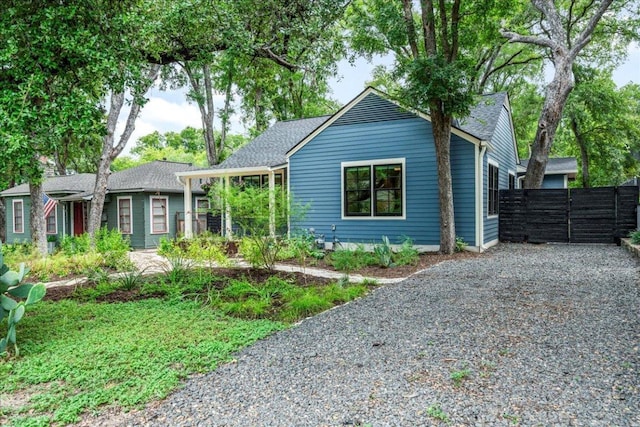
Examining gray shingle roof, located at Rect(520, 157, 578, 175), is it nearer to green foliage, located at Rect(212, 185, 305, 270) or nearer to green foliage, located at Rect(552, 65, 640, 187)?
green foliage, located at Rect(552, 65, 640, 187)

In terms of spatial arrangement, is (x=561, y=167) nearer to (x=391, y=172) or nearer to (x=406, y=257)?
(x=391, y=172)

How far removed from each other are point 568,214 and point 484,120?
356 cm

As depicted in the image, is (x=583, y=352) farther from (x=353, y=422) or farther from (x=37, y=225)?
(x=37, y=225)

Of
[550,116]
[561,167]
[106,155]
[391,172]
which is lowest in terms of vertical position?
[391,172]

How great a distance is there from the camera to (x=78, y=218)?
55.2 feet

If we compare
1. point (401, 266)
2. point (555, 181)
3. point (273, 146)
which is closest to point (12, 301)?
point (401, 266)

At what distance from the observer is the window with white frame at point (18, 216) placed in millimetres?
18594

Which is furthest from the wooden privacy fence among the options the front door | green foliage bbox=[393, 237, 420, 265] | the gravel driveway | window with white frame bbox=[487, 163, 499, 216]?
the front door

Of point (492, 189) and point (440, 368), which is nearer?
point (440, 368)

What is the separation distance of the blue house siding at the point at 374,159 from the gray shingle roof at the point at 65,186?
1022 centimetres

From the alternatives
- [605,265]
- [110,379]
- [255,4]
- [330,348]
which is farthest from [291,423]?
[605,265]

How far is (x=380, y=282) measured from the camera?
6.63 metres

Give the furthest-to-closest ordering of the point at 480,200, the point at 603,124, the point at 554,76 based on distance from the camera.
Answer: the point at 603,124 → the point at 554,76 → the point at 480,200

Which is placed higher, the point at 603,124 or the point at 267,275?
the point at 603,124
